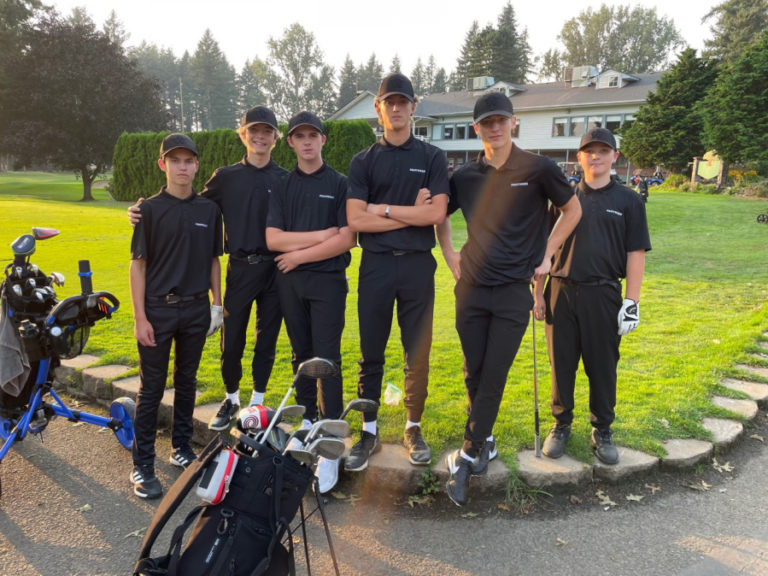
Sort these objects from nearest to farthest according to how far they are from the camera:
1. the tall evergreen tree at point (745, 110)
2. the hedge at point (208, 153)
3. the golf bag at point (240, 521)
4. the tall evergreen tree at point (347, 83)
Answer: the golf bag at point (240, 521) → the tall evergreen tree at point (745, 110) → the hedge at point (208, 153) → the tall evergreen tree at point (347, 83)

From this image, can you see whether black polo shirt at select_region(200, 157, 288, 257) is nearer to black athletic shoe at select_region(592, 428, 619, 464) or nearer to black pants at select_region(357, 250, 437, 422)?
black pants at select_region(357, 250, 437, 422)

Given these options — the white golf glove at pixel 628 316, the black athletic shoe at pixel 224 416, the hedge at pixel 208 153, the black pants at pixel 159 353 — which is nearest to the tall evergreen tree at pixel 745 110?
the hedge at pixel 208 153

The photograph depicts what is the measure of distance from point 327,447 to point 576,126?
142 ft

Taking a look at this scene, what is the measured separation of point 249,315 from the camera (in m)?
4.31

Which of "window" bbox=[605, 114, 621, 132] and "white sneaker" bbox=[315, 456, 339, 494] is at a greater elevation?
"window" bbox=[605, 114, 621, 132]

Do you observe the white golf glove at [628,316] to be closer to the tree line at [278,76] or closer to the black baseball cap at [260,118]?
the black baseball cap at [260,118]

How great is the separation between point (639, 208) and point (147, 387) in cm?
353

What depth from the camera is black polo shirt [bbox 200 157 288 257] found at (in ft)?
13.7

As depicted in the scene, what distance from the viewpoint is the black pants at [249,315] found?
13.9 ft

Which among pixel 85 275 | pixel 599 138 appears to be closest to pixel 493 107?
pixel 599 138

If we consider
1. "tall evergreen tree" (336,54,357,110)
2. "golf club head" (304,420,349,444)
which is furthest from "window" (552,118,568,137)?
"tall evergreen tree" (336,54,357,110)

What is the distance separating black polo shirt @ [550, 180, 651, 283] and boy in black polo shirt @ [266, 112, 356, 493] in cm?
154

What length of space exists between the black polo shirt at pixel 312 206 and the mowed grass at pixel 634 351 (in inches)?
63.0

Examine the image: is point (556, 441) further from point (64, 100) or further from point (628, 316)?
point (64, 100)
